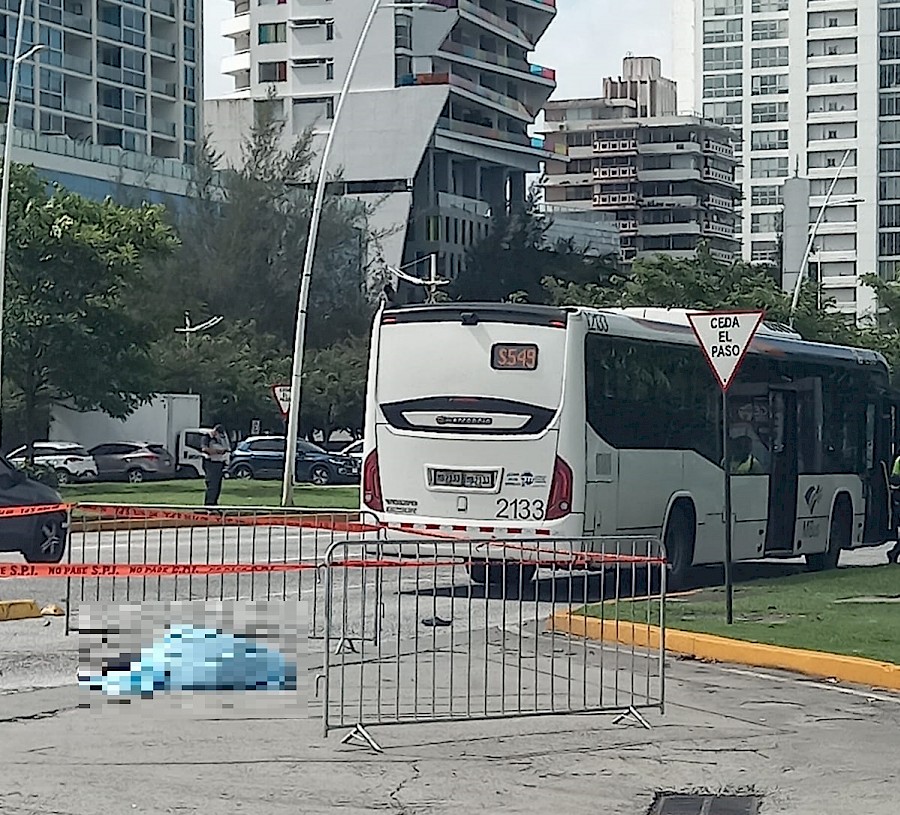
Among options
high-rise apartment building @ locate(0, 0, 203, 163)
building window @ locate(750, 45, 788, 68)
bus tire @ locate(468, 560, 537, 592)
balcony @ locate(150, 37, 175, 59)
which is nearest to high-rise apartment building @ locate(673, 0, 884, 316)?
building window @ locate(750, 45, 788, 68)

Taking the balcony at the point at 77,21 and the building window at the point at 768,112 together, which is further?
the building window at the point at 768,112

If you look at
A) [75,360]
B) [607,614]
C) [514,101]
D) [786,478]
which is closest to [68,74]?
[514,101]

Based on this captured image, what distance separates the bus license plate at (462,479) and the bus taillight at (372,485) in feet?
2.21

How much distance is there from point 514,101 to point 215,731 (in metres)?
116

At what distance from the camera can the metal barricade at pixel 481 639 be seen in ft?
34.9

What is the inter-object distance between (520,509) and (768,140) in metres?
143

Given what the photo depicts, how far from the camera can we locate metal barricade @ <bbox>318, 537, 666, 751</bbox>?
1065 centimetres

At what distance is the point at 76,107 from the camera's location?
107 m

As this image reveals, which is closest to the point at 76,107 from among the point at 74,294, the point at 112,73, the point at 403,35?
the point at 112,73

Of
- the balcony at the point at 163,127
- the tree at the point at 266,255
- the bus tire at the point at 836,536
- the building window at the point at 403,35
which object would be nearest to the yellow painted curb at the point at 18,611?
the bus tire at the point at 836,536

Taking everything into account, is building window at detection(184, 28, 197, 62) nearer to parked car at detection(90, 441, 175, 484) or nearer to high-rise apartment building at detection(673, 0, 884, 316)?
high-rise apartment building at detection(673, 0, 884, 316)

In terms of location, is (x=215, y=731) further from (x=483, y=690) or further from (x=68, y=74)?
(x=68, y=74)

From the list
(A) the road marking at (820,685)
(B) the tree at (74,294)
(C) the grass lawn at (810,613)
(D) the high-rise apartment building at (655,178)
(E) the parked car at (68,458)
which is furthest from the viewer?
(D) the high-rise apartment building at (655,178)

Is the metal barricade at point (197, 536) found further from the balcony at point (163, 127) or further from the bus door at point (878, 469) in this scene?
the balcony at point (163, 127)
